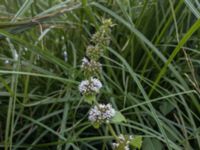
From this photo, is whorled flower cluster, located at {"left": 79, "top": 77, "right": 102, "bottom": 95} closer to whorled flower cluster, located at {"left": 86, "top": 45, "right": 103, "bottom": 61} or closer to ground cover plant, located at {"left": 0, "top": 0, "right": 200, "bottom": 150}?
whorled flower cluster, located at {"left": 86, "top": 45, "right": 103, "bottom": 61}

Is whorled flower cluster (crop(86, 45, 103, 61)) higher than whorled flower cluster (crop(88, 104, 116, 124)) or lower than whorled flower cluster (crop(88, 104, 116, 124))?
higher

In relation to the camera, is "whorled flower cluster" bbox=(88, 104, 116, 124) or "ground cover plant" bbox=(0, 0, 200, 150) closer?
"whorled flower cluster" bbox=(88, 104, 116, 124)

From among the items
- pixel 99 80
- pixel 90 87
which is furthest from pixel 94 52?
pixel 99 80

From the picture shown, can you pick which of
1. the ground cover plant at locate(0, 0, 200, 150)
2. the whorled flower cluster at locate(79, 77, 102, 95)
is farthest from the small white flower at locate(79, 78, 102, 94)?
the ground cover plant at locate(0, 0, 200, 150)

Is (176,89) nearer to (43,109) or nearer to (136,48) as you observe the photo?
(136,48)

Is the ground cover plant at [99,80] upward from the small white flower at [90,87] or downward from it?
downward

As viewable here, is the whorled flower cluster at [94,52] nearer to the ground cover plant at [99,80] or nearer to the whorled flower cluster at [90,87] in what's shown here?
the whorled flower cluster at [90,87]

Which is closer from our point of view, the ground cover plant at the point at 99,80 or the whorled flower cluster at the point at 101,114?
the whorled flower cluster at the point at 101,114

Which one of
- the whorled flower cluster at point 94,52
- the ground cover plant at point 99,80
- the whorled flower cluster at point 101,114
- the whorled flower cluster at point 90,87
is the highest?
the whorled flower cluster at point 94,52

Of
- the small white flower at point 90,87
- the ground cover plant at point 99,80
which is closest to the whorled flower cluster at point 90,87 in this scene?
the small white flower at point 90,87
